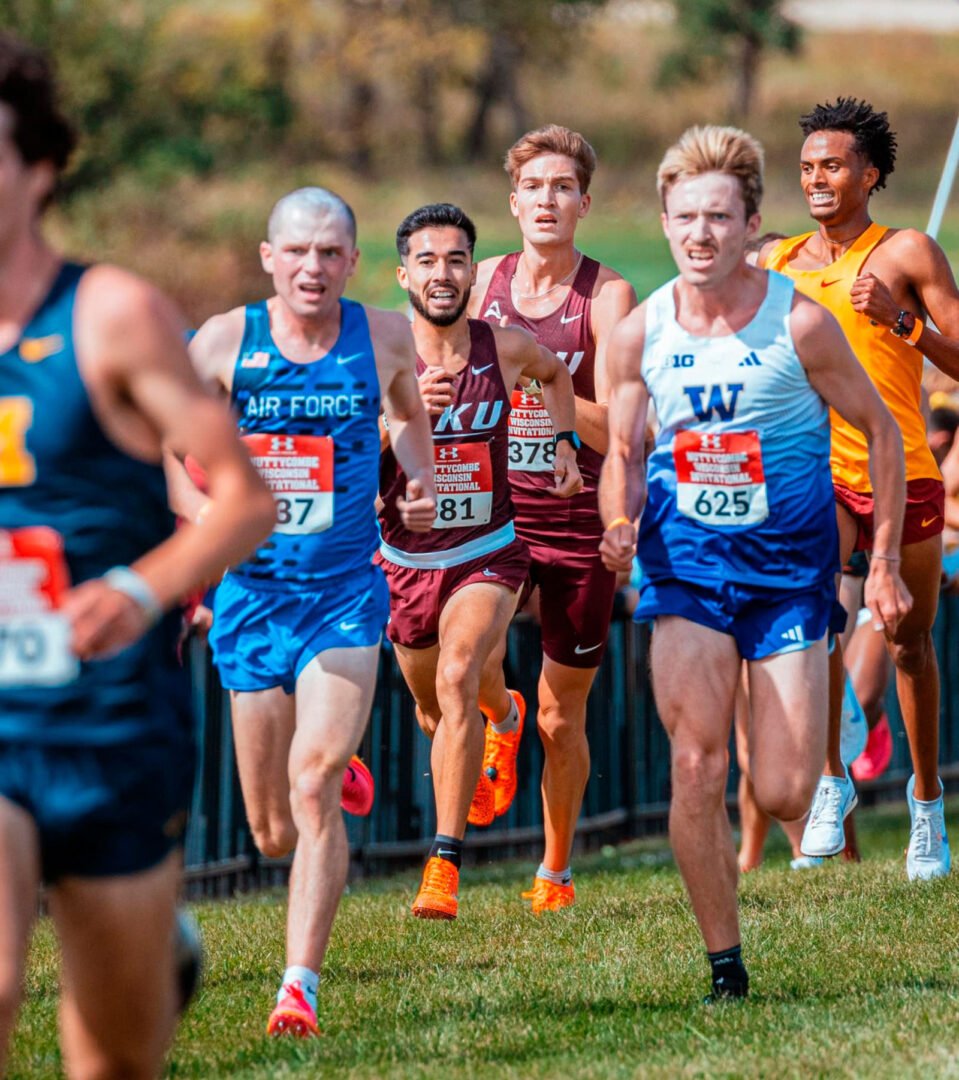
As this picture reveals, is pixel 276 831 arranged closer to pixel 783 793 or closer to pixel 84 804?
pixel 783 793

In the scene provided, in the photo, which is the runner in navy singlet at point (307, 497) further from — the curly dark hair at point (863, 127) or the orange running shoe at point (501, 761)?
the orange running shoe at point (501, 761)

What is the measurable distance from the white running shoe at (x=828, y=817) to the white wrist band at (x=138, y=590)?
4.79 meters

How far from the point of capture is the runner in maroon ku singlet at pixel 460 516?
785cm

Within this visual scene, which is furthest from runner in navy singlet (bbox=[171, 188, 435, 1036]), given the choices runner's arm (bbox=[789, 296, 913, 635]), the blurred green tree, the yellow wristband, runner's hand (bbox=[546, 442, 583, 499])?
the blurred green tree

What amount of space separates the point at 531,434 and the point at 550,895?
198 centimetres

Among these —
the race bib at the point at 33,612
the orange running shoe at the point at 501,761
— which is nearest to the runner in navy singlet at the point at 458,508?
the orange running shoe at the point at 501,761

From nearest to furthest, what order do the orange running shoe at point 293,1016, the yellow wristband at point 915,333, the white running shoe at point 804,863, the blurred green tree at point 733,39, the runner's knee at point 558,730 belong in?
the orange running shoe at point 293,1016
the yellow wristband at point 915,333
the runner's knee at point 558,730
the white running shoe at point 804,863
the blurred green tree at point 733,39

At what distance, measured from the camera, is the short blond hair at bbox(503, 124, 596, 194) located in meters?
8.43

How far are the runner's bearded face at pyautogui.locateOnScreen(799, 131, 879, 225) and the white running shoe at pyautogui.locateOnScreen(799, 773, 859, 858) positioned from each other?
89.6 inches

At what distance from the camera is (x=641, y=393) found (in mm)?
5941

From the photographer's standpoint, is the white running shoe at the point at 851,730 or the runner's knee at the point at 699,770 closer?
the runner's knee at the point at 699,770

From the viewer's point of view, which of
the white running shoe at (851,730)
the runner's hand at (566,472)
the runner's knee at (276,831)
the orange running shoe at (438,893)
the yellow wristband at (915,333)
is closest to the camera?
the runner's knee at (276,831)

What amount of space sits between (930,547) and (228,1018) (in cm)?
352

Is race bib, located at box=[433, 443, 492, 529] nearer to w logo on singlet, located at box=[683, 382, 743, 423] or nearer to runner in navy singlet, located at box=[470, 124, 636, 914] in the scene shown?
runner in navy singlet, located at box=[470, 124, 636, 914]
